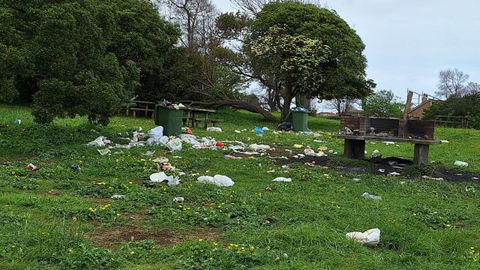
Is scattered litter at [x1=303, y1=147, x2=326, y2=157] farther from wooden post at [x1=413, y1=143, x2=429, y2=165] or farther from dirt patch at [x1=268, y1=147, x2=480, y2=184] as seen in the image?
wooden post at [x1=413, y1=143, x2=429, y2=165]

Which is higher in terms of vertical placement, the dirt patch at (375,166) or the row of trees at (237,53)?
the row of trees at (237,53)

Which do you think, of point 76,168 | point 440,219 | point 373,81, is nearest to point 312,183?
point 440,219

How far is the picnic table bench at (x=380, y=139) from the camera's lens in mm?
11453

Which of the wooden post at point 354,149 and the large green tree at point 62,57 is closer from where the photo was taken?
the large green tree at point 62,57

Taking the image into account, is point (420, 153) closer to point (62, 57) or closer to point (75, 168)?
point (75, 168)

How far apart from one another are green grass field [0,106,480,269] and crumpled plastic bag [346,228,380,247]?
3.1 inches

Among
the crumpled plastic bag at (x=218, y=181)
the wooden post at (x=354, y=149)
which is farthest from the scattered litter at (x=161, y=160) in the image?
the wooden post at (x=354, y=149)

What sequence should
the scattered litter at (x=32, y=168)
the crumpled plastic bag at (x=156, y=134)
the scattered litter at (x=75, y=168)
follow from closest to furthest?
the scattered litter at (x=32, y=168) → the scattered litter at (x=75, y=168) → the crumpled plastic bag at (x=156, y=134)

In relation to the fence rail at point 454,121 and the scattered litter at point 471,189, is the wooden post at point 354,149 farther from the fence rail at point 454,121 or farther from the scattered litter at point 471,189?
the fence rail at point 454,121

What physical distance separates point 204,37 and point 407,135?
83.3 feet

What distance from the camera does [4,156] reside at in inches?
392

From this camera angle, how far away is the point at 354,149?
12836 millimetres

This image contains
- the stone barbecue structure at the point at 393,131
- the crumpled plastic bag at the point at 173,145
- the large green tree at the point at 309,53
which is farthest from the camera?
the large green tree at the point at 309,53

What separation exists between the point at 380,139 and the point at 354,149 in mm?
1391
